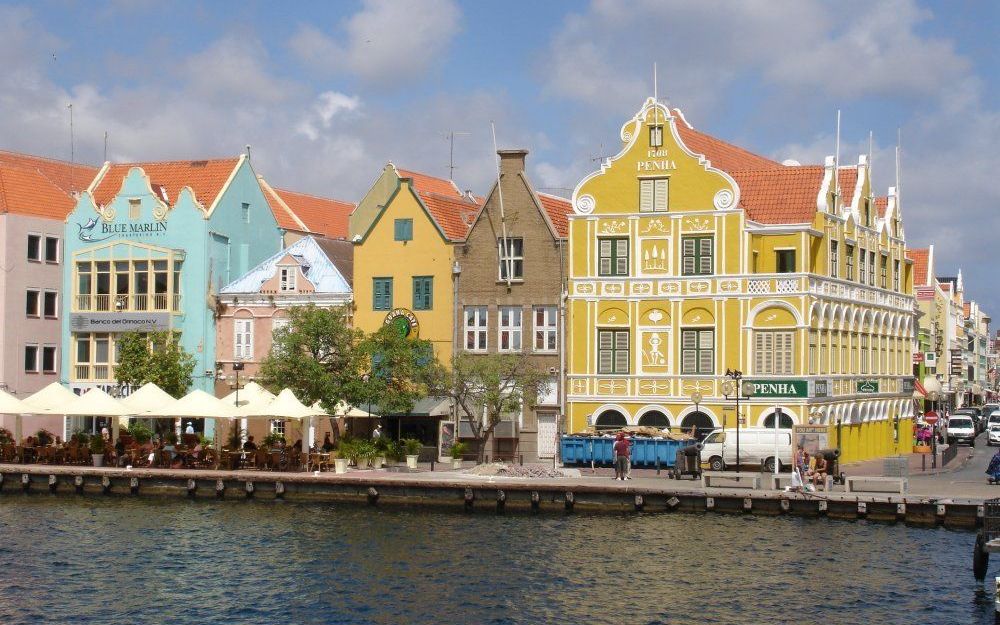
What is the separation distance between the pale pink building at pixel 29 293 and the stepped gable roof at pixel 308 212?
12.6 meters

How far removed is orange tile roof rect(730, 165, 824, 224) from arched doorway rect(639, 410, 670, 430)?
10.1 metres

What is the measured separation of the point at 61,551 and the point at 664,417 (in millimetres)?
30552

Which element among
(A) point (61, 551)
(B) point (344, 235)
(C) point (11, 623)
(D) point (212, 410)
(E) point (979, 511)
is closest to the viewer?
(C) point (11, 623)

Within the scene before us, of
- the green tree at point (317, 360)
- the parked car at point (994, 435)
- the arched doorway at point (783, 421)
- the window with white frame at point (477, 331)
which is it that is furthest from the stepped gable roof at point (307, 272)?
the parked car at point (994, 435)

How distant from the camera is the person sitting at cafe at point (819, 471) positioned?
5625 centimetres

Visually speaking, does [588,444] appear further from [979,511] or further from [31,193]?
[31,193]

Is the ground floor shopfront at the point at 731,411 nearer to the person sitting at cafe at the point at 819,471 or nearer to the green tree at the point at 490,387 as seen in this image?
the green tree at the point at 490,387

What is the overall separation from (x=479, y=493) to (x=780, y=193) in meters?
23.1

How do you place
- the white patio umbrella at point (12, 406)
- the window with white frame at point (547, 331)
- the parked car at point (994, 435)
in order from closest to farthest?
the white patio umbrella at point (12, 406)
the window with white frame at point (547, 331)
the parked car at point (994, 435)

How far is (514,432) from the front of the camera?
7025 centimetres

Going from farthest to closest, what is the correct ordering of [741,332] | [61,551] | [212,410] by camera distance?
1. [741,332]
2. [212,410]
3. [61,551]

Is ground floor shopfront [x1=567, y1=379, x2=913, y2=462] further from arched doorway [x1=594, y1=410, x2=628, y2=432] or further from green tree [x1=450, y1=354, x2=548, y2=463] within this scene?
green tree [x1=450, y1=354, x2=548, y2=463]

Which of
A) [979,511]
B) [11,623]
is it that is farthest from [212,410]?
[979,511]

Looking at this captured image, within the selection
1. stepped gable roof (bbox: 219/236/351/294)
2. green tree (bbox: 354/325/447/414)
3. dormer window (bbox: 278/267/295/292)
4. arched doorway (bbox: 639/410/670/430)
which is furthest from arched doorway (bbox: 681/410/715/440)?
dormer window (bbox: 278/267/295/292)
